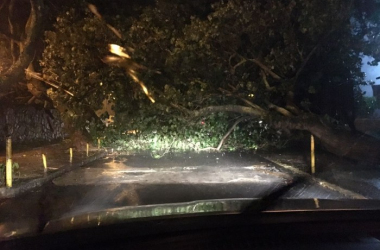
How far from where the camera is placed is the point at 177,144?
76.7 feet

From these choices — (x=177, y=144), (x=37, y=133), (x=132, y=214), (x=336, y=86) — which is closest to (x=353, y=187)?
(x=132, y=214)

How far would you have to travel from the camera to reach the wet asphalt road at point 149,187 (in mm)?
10344

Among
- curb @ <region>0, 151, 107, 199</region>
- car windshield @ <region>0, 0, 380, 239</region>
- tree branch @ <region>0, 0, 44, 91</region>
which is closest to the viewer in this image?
curb @ <region>0, 151, 107, 199</region>

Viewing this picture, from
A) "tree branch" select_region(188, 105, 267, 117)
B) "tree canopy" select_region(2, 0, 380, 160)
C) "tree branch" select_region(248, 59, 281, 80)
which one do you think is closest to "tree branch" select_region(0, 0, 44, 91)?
"tree canopy" select_region(2, 0, 380, 160)

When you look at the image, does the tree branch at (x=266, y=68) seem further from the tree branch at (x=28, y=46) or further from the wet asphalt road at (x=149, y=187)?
the tree branch at (x=28, y=46)

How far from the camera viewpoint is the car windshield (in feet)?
45.4

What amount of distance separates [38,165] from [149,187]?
18.4 ft

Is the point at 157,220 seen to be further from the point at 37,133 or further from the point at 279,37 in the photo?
the point at 37,133

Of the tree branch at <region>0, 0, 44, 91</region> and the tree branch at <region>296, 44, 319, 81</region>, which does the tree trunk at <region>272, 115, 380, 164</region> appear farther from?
the tree branch at <region>0, 0, 44, 91</region>

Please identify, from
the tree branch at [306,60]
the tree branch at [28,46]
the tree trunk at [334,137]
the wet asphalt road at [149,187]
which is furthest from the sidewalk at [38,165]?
the tree branch at [306,60]

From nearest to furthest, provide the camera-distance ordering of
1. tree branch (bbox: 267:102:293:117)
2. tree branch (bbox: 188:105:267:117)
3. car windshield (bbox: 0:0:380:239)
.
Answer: car windshield (bbox: 0:0:380:239)
tree branch (bbox: 267:102:293:117)
tree branch (bbox: 188:105:267:117)

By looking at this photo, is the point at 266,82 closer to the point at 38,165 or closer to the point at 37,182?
the point at 38,165

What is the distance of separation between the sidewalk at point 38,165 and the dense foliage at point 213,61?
5.83ft

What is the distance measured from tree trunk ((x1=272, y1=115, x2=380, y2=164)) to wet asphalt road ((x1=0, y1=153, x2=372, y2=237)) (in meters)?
1.82
